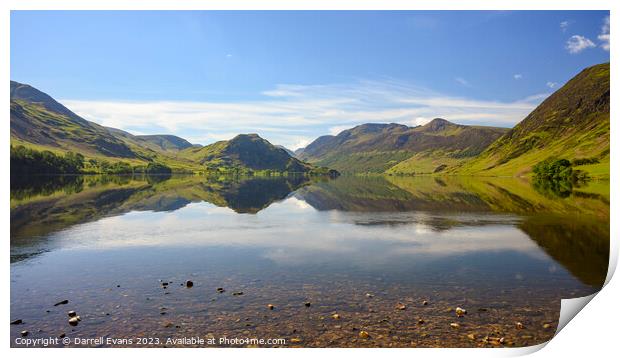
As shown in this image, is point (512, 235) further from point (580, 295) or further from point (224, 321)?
point (224, 321)

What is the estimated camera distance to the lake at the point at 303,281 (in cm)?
1809

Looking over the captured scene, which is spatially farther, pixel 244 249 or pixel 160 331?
pixel 244 249

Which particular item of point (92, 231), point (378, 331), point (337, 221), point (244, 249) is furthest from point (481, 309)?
point (92, 231)

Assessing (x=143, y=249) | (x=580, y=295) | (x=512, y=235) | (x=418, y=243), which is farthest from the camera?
(x=512, y=235)

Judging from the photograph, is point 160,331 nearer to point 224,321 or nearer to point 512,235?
point 224,321

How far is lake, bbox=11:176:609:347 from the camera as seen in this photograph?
712 inches

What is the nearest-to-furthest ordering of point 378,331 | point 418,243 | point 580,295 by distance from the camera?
point 378,331
point 580,295
point 418,243

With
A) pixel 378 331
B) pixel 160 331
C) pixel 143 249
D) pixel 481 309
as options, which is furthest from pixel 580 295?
pixel 143 249

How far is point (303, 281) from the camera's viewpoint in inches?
1011

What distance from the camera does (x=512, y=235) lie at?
142 ft

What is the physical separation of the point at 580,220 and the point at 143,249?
53384 mm

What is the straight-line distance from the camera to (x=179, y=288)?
24.2 m
